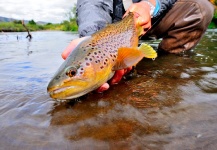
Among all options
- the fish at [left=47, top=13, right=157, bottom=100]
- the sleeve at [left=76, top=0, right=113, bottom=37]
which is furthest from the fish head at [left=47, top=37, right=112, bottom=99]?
the sleeve at [left=76, top=0, right=113, bottom=37]

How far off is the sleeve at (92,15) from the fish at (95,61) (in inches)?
7.1

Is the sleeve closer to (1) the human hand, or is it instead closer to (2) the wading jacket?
(2) the wading jacket

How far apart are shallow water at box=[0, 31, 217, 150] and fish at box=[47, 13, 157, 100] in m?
0.15

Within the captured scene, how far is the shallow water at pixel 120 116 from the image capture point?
1.05m

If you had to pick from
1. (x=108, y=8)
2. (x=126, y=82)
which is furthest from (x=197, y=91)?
(x=108, y=8)

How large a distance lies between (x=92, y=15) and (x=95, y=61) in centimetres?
71

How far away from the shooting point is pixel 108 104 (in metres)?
1.53

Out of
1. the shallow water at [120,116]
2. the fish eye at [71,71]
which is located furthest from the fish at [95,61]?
the shallow water at [120,116]

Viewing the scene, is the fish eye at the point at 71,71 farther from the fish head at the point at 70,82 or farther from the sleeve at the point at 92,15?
the sleeve at the point at 92,15

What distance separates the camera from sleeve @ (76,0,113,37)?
2.03 meters

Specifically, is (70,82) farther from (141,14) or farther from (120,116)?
(141,14)

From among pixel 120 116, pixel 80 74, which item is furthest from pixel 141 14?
pixel 120 116

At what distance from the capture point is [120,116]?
1.32 meters

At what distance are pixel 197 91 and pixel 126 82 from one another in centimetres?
64
